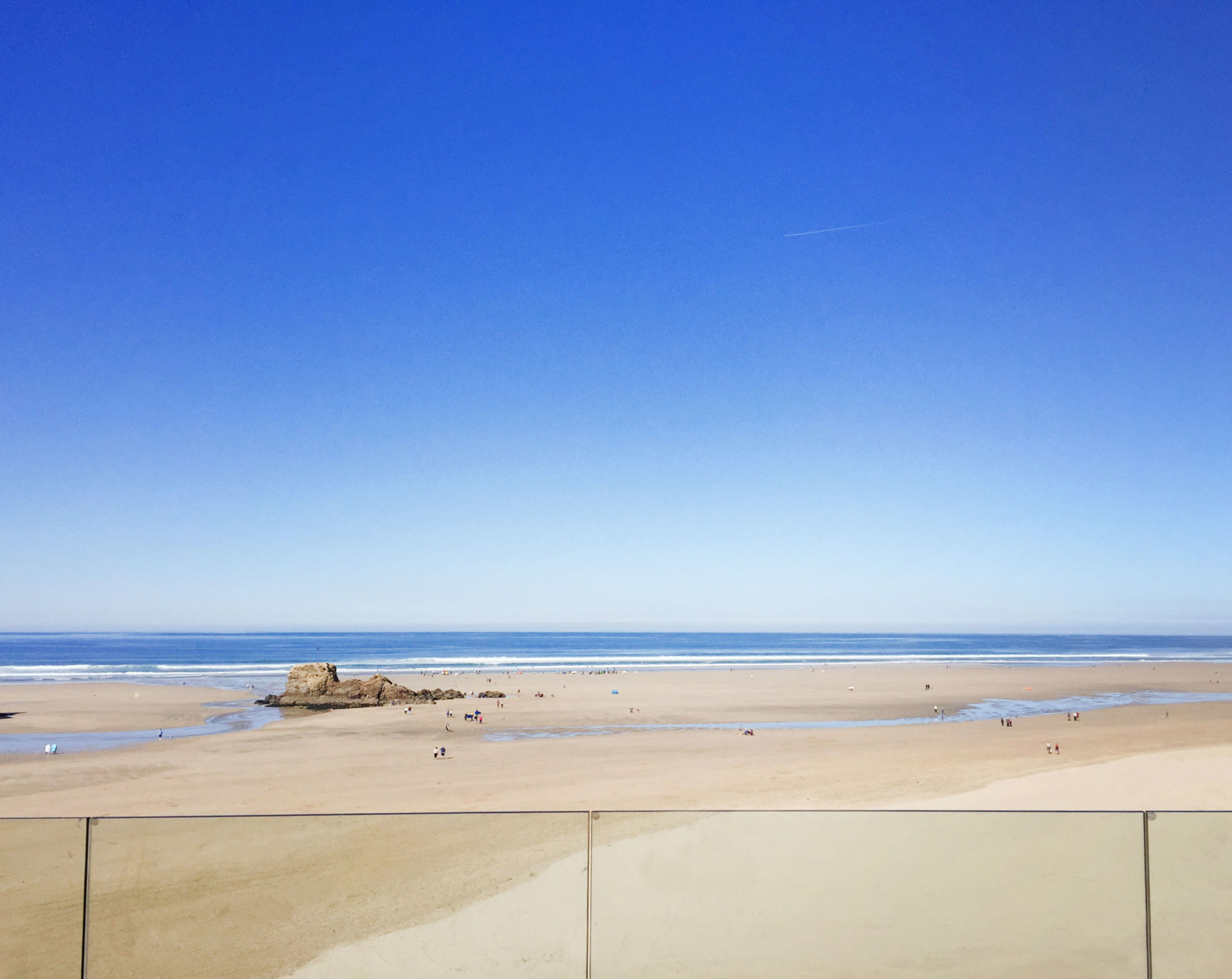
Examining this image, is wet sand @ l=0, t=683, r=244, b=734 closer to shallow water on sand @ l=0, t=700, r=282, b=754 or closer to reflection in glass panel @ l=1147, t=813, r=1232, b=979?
shallow water on sand @ l=0, t=700, r=282, b=754

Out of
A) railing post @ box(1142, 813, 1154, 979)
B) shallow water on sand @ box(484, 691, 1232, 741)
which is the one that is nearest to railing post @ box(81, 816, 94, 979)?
railing post @ box(1142, 813, 1154, 979)

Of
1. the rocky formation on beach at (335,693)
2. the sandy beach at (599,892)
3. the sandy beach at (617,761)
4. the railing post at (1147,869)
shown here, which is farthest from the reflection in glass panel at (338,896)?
the rocky formation on beach at (335,693)

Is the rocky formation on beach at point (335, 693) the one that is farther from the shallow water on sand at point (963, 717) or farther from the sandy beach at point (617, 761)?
the shallow water on sand at point (963, 717)

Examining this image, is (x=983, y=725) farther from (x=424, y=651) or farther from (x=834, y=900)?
(x=424, y=651)

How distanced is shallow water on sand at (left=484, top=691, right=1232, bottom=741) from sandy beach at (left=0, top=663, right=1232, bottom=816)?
773 millimetres

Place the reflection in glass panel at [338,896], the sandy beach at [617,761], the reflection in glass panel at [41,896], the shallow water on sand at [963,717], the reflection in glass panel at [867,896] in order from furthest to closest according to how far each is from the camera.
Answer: the shallow water on sand at [963,717] → the sandy beach at [617,761] → the reflection in glass panel at [867,896] → the reflection in glass panel at [338,896] → the reflection in glass panel at [41,896]

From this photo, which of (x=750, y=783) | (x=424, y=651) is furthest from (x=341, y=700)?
(x=424, y=651)

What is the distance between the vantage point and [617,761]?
22.5 metres

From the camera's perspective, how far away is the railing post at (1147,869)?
163 inches

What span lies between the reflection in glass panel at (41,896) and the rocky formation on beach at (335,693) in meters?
34.2

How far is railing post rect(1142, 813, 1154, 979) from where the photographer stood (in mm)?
4152

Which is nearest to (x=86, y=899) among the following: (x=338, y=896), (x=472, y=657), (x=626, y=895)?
(x=338, y=896)

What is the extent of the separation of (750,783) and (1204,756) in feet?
38.0

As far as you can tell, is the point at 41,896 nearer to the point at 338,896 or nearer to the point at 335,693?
the point at 338,896
